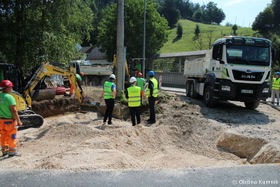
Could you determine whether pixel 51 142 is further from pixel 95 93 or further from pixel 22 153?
pixel 95 93

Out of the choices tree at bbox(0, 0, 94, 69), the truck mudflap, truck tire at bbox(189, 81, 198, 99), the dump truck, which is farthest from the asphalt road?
tree at bbox(0, 0, 94, 69)

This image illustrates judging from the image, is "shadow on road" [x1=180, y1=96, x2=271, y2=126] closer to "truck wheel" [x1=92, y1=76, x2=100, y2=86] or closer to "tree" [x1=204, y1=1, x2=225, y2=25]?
"truck wheel" [x1=92, y1=76, x2=100, y2=86]

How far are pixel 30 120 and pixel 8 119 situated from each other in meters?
4.12

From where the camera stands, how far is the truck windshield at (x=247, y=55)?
968cm

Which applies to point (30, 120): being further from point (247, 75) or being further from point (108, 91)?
point (247, 75)

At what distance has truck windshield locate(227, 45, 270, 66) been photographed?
968cm

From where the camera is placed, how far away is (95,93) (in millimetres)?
15320

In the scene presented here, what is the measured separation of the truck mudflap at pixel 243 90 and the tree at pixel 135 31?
25214 mm

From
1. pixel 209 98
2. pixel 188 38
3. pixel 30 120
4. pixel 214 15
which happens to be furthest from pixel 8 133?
pixel 214 15

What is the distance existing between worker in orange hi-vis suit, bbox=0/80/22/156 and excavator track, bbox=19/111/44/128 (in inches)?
145

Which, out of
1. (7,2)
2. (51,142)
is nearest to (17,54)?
(7,2)

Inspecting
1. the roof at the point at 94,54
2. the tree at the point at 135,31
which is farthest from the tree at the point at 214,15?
the tree at the point at 135,31

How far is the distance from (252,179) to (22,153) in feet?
16.9

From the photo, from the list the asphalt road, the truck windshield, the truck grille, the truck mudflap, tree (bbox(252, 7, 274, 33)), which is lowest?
the asphalt road
